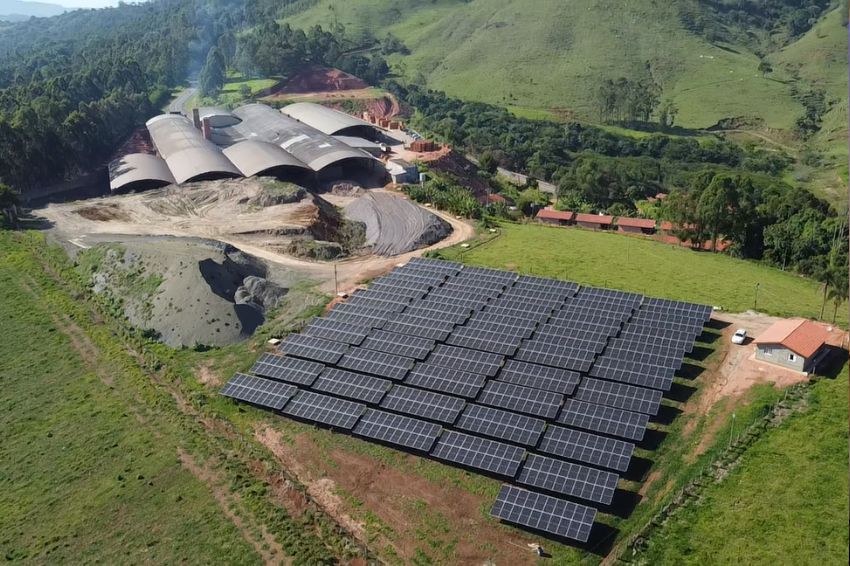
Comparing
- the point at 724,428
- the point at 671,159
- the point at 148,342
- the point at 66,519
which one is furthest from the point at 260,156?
the point at 671,159

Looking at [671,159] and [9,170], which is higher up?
[9,170]

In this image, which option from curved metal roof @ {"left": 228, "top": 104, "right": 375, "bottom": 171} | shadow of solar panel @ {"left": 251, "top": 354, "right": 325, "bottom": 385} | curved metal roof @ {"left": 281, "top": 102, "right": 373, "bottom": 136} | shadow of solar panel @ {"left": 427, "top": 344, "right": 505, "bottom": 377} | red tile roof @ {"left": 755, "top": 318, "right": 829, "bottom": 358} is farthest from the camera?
curved metal roof @ {"left": 281, "top": 102, "right": 373, "bottom": 136}

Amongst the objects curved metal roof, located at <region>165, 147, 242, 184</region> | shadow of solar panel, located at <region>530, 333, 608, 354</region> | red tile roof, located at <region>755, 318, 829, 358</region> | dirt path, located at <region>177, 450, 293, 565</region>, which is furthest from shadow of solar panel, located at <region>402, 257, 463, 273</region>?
curved metal roof, located at <region>165, 147, 242, 184</region>

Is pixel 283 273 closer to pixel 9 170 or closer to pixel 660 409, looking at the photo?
pixel 660 409

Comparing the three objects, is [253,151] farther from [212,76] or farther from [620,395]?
[212,76]

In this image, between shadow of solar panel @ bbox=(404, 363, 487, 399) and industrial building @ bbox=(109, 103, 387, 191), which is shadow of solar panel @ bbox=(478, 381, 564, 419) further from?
industrial building @ bbox=(109, 103, 387, 191)
